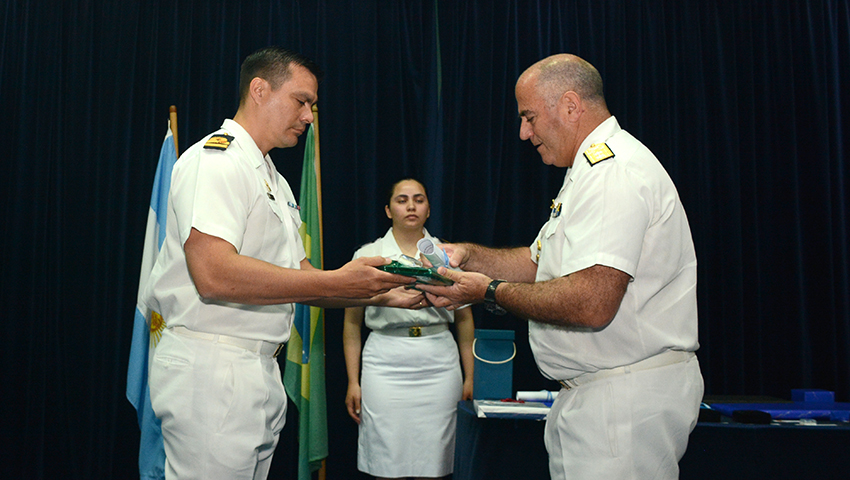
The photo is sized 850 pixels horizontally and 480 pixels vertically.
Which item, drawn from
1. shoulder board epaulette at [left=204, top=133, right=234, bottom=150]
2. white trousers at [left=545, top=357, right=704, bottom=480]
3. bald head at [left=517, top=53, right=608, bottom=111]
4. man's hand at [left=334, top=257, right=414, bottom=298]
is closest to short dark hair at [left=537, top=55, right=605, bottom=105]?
bald head at [left=517, top=53, right=608, bottom=111]

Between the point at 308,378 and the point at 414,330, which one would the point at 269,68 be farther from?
the point at 308,378

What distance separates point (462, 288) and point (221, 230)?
0.72 m

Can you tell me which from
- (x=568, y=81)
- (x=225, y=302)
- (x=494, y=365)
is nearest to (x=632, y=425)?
(x=568, y=81)

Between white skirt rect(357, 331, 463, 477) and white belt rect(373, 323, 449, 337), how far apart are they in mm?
29

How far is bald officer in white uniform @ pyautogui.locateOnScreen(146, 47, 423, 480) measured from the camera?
160 centimetres

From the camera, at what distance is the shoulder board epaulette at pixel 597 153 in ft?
5.41

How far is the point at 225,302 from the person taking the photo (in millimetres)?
1689

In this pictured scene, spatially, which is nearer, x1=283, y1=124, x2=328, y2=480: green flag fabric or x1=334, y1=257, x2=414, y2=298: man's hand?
x1=334, y1=257, x2=414, y2=298: man's hand

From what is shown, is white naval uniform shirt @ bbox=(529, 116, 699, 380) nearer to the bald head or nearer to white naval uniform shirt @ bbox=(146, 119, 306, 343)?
the bald head

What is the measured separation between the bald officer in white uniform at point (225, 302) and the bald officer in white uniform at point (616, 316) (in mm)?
550

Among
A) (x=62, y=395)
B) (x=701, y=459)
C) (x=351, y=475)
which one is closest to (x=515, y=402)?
(x=701, y=459)

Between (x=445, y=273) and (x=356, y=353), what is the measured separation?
1726mm

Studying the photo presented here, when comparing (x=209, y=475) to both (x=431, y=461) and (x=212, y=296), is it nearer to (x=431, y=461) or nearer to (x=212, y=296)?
(x=212, y=296)

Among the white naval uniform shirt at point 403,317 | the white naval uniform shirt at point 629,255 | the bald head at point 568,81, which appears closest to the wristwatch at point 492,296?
the white naval uniform shirt at point 629,255
